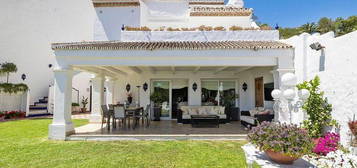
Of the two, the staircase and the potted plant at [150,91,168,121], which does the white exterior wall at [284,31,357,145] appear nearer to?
the potted plant at [150,91,168,121]

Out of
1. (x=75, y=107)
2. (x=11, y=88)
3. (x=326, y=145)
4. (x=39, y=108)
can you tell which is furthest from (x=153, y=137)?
(x=75, y=107)

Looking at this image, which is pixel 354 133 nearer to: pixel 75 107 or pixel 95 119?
pixel 95 119

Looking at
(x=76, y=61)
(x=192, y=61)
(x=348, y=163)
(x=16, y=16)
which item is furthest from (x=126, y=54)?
(x=16, y=16)

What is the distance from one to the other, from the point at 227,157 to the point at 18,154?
21.5 feet

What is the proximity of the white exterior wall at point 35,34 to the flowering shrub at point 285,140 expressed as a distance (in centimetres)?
1955

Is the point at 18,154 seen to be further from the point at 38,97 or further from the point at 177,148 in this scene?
the point at 38,97

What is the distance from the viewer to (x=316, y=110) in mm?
6914

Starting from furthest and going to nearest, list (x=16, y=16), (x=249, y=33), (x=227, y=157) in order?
1. (x=16, y=16)
2. (x=249, y=33)
3. (x=227, y=157)

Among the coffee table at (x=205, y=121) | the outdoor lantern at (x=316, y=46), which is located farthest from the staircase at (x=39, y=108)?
the outdoor lantern at (x=316, y=46)

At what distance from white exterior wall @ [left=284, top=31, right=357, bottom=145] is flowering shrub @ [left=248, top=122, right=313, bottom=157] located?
7.66 ft

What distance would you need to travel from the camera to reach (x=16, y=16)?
18.2 metres

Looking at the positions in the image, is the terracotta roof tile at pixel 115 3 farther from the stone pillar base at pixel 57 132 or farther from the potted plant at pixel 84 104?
the stone pillar base at pixel 57 132

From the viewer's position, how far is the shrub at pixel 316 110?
22.4ft

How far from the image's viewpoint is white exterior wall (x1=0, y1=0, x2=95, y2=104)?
57.6ft
